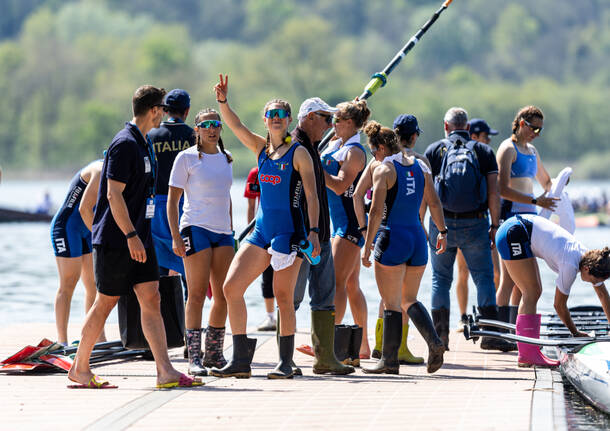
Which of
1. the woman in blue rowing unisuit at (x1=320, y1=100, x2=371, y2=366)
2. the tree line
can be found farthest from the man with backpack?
the tree line

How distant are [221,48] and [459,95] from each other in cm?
3210

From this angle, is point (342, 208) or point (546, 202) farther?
point (546, 202)

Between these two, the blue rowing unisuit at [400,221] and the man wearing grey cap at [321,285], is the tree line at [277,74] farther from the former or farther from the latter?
the man wearing grey cap at [321,285]

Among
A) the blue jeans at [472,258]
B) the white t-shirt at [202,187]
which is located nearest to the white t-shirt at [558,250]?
the blue jeans at [472,258]

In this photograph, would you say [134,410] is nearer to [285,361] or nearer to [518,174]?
[285,361]

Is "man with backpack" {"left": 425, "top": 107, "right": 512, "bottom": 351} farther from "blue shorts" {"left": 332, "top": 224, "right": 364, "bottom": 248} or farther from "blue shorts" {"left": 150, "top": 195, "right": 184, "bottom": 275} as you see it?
"blue shorts" {"left": 150, "top": 195, "right": 184, "bottom": 275}

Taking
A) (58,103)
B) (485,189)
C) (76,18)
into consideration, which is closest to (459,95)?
(58,103)

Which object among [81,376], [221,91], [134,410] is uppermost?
[221,91]

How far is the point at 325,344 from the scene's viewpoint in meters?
7.82

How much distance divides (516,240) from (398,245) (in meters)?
0.98

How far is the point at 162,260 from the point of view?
844 centimetres

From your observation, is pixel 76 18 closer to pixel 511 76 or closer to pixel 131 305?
pixel 511 76

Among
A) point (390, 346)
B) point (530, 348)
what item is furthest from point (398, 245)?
point (530, 348)

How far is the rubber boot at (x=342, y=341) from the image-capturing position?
26.9 ft
